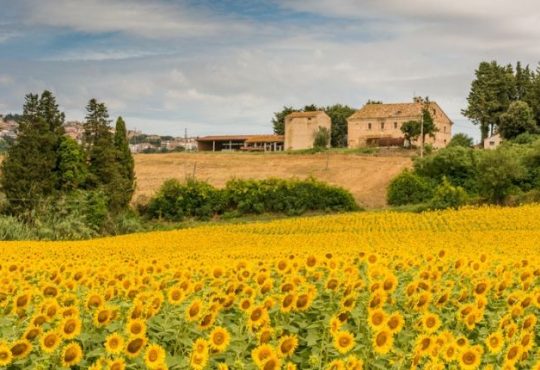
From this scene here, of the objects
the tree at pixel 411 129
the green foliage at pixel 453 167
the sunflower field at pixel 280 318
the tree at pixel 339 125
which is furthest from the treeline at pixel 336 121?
the sunflower field at pixel 280 318

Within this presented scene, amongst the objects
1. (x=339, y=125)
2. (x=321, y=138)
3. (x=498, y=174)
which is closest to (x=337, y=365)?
(x=498, y=174)

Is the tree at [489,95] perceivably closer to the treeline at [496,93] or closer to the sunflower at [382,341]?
the treeline at [496,93]

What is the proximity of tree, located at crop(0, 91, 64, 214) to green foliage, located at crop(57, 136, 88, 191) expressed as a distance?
31cm

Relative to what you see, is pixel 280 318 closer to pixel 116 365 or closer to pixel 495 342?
pixel 495 342

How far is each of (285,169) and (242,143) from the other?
3713 centimetres

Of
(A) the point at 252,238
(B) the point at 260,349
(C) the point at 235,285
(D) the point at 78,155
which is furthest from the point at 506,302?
(D) the point at 78,155

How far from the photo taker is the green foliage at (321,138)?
8412 cm

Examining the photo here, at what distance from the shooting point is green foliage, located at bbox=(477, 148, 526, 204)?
3797cm

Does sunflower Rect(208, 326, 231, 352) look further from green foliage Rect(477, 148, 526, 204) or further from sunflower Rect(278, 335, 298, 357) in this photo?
green foliage Rect(477, 148, 526, 204)

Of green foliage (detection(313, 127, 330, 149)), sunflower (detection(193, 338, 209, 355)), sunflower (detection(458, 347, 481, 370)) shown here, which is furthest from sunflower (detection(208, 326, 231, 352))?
green foliage (detection(313, 127, 330, 149))

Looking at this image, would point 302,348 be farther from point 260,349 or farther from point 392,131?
point 392,131

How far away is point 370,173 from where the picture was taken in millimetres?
54031

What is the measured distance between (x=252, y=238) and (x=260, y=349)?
20.1 m

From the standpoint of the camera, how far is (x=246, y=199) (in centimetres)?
3981
